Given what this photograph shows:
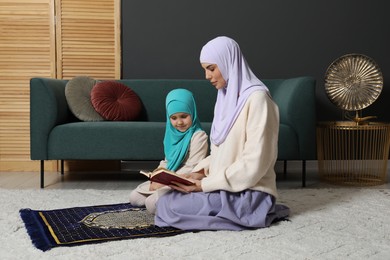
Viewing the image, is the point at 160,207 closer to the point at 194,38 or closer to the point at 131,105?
the point at 131,105

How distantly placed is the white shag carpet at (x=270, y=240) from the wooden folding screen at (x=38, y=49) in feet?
5.20

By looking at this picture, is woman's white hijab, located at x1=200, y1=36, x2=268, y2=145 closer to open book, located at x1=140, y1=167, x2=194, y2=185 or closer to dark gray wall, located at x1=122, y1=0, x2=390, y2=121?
open book, located at x1=140, y1=167, x2=194, y2=185

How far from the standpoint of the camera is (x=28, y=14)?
165 inches

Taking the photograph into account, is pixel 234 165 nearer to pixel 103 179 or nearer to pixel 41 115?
pixel 41 115

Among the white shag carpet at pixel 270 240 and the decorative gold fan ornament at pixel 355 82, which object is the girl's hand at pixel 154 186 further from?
the decorative gold fan ornament at pixel 355 82

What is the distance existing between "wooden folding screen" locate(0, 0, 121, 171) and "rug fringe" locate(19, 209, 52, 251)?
1.85 m

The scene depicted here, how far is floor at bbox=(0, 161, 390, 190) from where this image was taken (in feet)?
11.5

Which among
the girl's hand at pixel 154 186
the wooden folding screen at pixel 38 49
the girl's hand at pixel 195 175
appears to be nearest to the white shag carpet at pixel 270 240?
the girl's hand at pixel 195 175

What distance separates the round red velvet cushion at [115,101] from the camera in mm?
3625

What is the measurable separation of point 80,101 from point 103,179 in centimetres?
68

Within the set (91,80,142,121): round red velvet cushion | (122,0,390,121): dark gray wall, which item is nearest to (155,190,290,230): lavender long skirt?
(91,80,142,121): round red velvet cushion

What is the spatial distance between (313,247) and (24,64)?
323 centimetres

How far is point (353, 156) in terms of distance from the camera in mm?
3811

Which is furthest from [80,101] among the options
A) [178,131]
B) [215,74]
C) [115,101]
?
[215,74]
